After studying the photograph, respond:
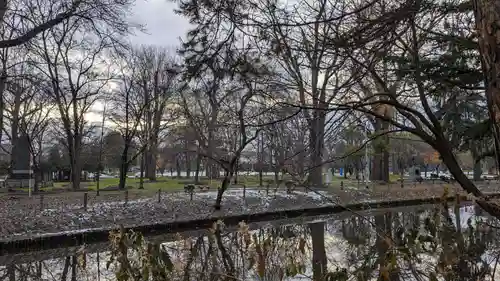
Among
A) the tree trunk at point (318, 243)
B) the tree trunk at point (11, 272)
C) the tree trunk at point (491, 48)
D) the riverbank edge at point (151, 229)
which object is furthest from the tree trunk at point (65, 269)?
the tree trunk at point (491, 48)

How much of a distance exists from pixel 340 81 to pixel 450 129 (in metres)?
6.93

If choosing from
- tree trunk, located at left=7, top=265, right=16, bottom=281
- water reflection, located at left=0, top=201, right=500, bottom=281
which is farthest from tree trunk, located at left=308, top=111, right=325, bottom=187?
tree trunk, located at left=7, top=265, right=16, bottom=281

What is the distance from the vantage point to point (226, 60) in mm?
4422

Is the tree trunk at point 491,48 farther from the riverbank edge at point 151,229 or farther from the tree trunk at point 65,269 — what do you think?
the tree trunk at point 65,269

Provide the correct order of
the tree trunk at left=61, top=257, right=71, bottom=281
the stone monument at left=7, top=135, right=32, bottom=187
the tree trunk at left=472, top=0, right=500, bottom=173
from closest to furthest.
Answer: the tree trunk at left=472, top=0, right=500, bottom=173 → the tree trunk at left=61, top=257, right=71, bottom=281 → the stone monument at left=7, top=135, right=32, bottom=187

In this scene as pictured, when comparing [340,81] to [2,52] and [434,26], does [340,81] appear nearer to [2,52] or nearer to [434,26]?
[434,26]

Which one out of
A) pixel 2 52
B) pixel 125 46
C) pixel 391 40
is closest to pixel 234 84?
pixel 391 40

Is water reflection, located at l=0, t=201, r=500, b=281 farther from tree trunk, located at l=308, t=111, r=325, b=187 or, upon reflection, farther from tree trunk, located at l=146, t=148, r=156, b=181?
tree trunk, located at l=146, t=148, r=156, b=181

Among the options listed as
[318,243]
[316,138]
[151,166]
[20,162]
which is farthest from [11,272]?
[151,166]

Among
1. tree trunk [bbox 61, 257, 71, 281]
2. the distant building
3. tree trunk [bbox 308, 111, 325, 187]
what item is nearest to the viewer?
tree trunk [bbox 308, 111, 325, 187]

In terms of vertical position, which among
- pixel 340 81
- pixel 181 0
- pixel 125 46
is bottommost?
pixel 340 81

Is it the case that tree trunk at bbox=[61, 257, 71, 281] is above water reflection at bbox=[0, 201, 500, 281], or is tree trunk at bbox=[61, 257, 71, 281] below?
below

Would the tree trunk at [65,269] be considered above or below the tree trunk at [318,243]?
below

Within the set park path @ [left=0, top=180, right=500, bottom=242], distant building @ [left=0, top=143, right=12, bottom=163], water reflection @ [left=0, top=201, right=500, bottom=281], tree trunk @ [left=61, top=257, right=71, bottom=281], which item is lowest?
tree trunk @ [left=61, top=257, right=71, bottom=281]
